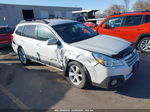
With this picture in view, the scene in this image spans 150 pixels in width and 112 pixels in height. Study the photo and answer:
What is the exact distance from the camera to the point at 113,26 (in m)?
6.02

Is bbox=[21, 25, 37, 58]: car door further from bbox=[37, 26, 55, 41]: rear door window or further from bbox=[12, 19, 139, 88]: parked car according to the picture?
bbox=[37, 26, 55, 41]: rear door window

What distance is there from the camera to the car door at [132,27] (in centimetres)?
541

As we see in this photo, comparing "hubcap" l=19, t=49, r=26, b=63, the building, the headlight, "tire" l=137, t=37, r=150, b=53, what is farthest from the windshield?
the building

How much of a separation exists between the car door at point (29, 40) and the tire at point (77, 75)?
1.68m

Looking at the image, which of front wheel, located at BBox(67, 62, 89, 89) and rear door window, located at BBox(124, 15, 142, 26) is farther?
rear door window, located at BBox(124, 15, 142, 26)

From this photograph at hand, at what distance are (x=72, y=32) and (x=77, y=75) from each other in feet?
4.64

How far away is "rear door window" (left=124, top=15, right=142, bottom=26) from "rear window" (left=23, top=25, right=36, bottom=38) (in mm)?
3956

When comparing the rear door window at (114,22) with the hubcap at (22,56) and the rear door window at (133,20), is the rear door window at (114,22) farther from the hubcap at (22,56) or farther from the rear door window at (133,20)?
the hubcap at (22,56)

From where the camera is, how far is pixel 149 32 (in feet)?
17.2

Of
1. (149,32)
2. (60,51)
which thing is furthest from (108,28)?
(60,51)

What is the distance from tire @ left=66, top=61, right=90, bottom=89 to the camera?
305 cm

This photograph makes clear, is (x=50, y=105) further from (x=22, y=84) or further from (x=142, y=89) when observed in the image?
(x=142, y=89)

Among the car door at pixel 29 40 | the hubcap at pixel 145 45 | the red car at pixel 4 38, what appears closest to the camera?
the car door at pixel 29 40

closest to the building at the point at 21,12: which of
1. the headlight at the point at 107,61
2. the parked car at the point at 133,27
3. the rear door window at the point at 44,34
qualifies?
the rear door window at the point at 44,34
